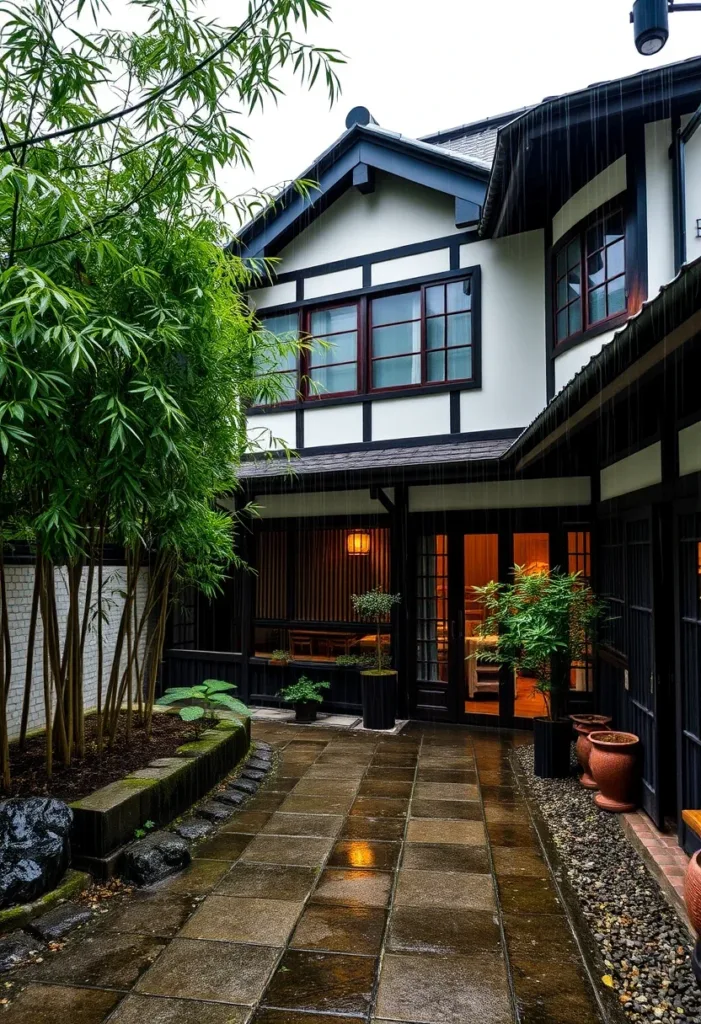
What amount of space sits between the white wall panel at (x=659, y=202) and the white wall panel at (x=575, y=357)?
61 centimetres

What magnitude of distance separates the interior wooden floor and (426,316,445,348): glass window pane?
3708mm

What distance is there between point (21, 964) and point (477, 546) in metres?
5.21

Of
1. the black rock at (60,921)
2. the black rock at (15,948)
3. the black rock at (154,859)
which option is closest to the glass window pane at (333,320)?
the black rock at (154,859)

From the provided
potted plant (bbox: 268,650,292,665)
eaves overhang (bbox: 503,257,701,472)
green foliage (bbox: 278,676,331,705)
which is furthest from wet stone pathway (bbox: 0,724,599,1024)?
potted plant (bbox: 268,650,292,665)

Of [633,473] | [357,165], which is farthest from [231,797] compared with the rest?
[357,165]

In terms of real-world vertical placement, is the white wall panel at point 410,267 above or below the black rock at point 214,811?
above

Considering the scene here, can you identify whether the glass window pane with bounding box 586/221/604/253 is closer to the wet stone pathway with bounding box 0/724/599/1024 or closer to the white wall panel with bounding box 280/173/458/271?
the white wall panel with bounding box 280/173/458/271

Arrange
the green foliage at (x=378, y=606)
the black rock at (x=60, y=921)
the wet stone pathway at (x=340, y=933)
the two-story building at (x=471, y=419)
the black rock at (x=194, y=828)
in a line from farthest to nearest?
the green foliage at (x=378, y=606), the two-story building at (x=471, y=419), the black rock at (x=194, y=828), the black rock at (x=60, y=921), the wet stone pathway at (x=340, y=933)

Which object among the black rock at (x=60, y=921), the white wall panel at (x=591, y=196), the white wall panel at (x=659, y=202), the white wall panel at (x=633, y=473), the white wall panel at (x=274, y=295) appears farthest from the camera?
the white wall panel at (x=274, y=295)

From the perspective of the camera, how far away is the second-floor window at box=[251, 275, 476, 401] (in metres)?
7.03

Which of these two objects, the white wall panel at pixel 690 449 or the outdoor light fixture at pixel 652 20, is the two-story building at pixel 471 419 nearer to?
the white wall panel at pixel 690 449

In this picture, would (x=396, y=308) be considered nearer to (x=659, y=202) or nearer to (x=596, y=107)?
(x=596, y=107)

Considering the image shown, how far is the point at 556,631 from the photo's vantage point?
5.03 metres

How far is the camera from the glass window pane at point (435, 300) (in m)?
7.12
